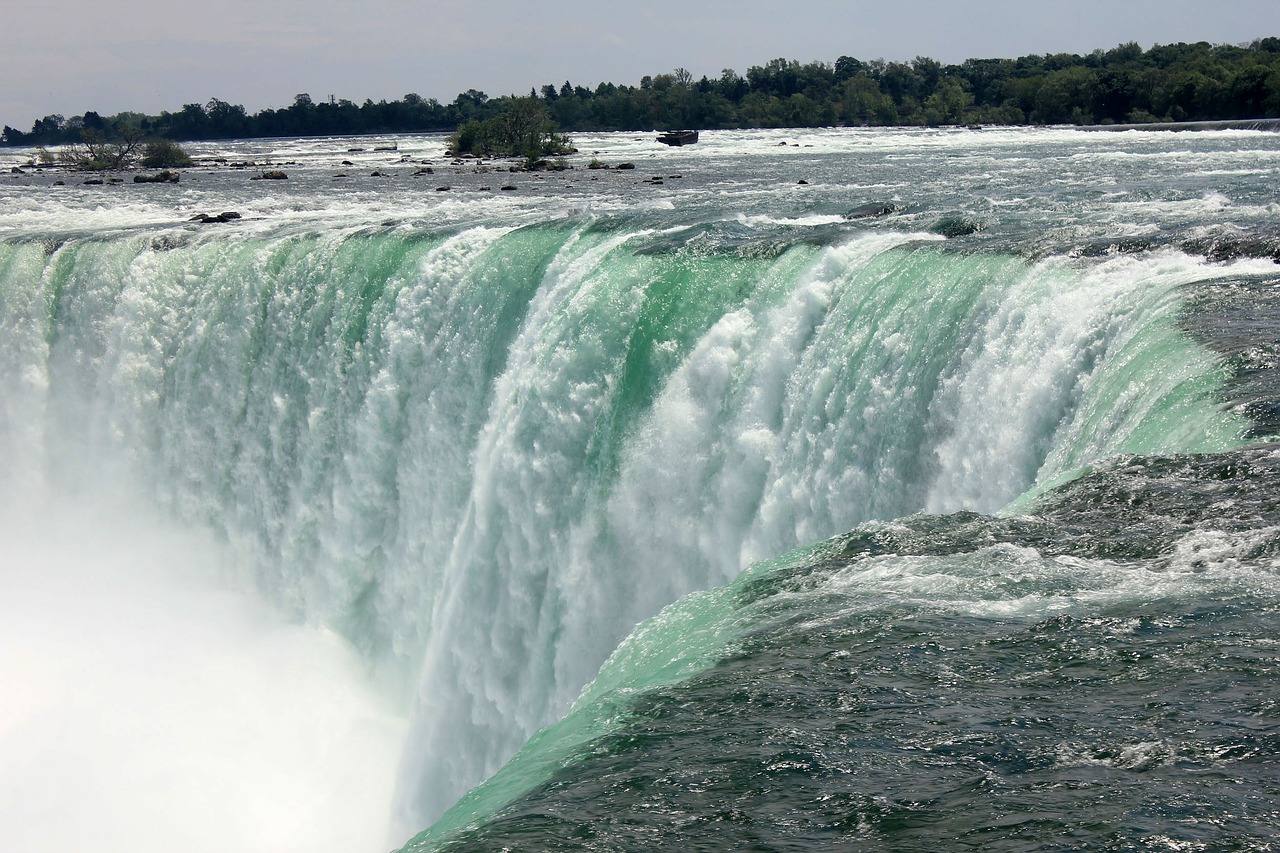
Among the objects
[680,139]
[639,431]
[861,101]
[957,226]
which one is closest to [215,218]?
[639,431]

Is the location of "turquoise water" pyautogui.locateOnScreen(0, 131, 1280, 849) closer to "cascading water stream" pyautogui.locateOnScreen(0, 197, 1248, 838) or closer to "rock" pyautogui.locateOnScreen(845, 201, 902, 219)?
"cascading water stream" pyautogui.locateOnScreen(0, 197, 1248, 838)

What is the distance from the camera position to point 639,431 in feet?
41.1

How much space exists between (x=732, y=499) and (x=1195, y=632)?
21.2ft

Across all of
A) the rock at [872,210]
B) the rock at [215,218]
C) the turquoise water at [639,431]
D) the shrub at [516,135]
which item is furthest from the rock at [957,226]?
the shrub at [516,135]

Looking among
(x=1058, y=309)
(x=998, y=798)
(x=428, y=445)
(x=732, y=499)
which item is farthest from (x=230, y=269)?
(x=998, y=798)

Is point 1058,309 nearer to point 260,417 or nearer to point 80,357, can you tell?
point 260,417

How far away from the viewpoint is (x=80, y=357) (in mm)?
20469

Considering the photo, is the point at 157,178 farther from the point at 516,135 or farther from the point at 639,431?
the point at 639,431

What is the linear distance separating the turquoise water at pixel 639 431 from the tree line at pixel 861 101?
40.5 meters

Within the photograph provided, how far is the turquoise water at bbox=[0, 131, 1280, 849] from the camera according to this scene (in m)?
5.98

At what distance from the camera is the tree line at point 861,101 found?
60.1 meters

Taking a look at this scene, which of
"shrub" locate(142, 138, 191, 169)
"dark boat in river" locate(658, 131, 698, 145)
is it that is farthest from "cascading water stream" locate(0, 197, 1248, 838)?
"dark boat in river" locate(658, 131, 698, 145)

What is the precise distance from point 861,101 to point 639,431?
103 m

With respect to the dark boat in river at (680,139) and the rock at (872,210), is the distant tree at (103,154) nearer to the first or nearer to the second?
the dark boat in river at (680,139)
